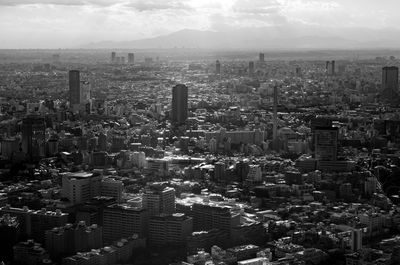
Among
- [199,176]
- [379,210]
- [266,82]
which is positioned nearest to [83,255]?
[379,210]

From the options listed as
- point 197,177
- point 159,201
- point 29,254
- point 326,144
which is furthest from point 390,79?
point 29,254

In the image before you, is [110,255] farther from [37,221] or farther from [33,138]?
[33,138]

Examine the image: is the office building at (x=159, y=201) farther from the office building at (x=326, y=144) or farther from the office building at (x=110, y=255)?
the office building at (x=326, y=144)

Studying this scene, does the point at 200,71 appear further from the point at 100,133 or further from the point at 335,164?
the point at 335,164

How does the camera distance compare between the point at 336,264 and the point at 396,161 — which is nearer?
the point at 336,264

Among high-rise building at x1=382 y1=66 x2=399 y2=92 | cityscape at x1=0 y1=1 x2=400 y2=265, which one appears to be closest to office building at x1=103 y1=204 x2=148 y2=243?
cityscape at x1=0 y1=1 x2=400 y2=265
